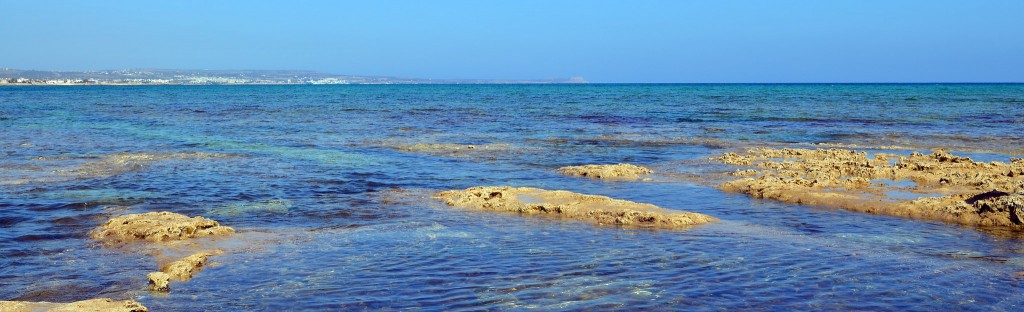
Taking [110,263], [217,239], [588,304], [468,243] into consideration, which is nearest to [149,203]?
[217,239]

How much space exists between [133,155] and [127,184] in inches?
217

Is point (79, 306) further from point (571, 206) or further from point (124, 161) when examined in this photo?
point (124, 161)

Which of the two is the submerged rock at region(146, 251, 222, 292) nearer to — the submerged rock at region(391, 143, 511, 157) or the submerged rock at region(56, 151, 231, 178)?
the submerged rock at region(56, 151, 231, 178)

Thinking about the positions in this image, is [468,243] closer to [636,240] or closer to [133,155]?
[636,240]

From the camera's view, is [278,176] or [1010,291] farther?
[278,176]

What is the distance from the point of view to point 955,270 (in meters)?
7.67

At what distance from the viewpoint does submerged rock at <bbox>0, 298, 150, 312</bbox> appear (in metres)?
5.97

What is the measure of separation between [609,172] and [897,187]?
4748 millimetres

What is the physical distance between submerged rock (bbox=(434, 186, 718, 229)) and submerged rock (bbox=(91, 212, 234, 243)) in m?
3.49

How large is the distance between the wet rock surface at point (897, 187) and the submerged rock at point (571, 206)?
8.45 feet

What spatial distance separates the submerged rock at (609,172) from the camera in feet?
48.6

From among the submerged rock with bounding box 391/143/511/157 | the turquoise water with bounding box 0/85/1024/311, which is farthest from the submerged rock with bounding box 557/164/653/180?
the submerged rock with bounding box 391/143/511/157

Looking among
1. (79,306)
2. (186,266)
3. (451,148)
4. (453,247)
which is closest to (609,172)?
(453,247)

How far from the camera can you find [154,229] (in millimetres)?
9297
